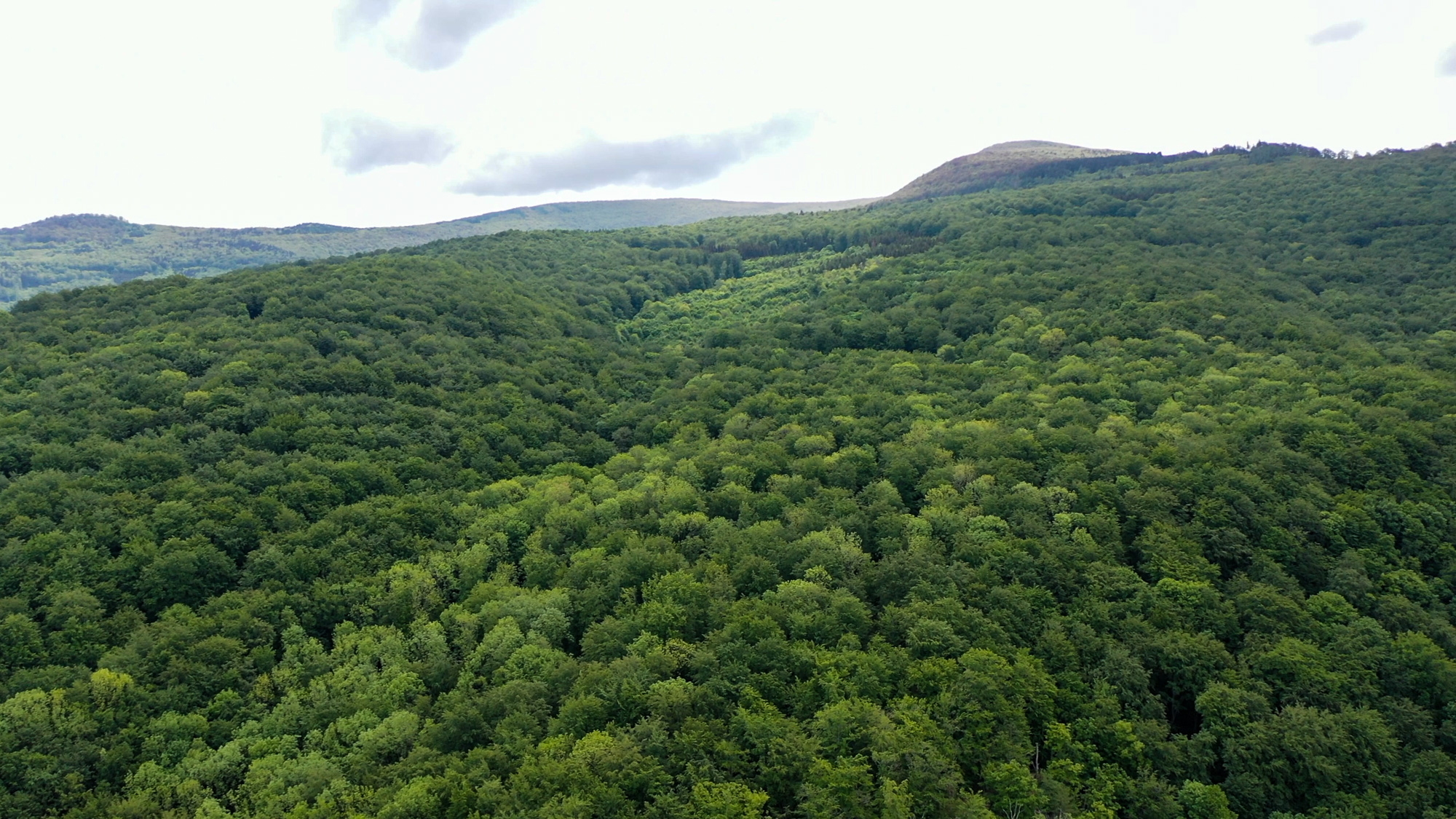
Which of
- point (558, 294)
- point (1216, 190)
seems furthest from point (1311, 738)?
point (1216, 190)

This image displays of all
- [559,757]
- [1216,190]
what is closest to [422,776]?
[559,757]

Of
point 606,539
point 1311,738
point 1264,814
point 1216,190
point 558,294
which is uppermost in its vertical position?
point 1216,190

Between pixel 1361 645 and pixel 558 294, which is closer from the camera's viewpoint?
pixel 1361 645

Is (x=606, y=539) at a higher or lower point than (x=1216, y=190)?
lower

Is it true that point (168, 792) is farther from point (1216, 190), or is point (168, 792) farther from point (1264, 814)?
point (1216, 190)

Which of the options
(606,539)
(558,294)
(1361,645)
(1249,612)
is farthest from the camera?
(558,294)

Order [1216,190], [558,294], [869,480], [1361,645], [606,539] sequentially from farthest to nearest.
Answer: [1216,190] → [558,294] → [869,480] → [606,539] → [1361,645]
